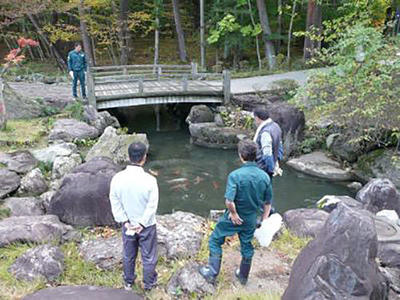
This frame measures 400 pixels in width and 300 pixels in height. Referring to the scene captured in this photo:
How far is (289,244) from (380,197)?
282 centimetres

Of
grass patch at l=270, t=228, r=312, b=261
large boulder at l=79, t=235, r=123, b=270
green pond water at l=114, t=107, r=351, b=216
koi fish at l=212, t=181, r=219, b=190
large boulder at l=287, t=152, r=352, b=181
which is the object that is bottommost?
koi fish at l=212, t=181, r=219, b=190

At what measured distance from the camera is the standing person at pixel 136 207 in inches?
152

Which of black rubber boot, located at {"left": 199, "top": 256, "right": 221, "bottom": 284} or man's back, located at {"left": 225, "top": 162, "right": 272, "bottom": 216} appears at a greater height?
man's back, located at {"left": 225, "top": 162, "right": 272, "bottom": 216}

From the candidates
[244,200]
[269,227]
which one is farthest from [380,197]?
[244,200]

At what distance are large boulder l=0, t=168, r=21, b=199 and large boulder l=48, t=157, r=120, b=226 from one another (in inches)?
94.4

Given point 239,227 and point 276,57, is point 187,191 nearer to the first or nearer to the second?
point 239,227

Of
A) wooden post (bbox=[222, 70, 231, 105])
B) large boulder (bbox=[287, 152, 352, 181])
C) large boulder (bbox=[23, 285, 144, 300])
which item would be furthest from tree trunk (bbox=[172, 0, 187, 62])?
large boulder (bbox=[23, 285, 144, 300])

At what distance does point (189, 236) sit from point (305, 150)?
25.9ft

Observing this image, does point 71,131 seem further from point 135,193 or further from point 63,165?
point 135,193

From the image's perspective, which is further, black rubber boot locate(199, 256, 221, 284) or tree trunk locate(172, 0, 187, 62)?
tree trunk locate(172, 0, 187, 62)

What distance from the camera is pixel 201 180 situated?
11.0 metres

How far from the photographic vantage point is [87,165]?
6.34 m

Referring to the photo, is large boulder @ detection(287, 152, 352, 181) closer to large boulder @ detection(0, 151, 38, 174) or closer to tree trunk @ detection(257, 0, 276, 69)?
large boulder @ detection(0, 151, 38, 174)

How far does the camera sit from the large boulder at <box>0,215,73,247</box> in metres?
5.18
